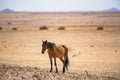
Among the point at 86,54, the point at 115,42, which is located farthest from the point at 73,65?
the point at 115,42

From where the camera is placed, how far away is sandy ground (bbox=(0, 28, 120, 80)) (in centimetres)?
1786

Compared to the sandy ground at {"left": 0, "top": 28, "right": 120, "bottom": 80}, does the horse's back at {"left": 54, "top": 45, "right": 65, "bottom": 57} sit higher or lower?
higher

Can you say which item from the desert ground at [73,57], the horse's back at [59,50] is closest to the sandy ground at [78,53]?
the desert ground at [73,57]

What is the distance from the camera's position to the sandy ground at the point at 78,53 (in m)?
17.9

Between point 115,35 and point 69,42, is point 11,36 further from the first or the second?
point 115,35

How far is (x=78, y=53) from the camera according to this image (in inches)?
940

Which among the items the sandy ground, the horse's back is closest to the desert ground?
the sandy ground

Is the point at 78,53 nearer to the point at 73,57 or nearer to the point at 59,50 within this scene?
the point at 73,57

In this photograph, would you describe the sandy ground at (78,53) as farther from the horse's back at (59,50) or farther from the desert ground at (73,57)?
the horse's back at (59,50)

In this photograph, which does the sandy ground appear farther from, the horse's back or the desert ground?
the horse's back

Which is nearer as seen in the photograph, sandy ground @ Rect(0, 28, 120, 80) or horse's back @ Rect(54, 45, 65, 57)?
horse's back @ Rect(54, 45, 65, 57)

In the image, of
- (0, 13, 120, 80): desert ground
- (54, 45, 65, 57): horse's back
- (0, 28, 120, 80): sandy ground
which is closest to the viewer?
(0, 13, 120, 80): desert ground

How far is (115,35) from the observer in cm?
3459

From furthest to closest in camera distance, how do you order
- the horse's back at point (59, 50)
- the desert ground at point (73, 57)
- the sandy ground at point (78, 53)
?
the sandy ground at point (78, 53) → the horse's back at point (59, 50) → the desert ground at point (73, 57)
